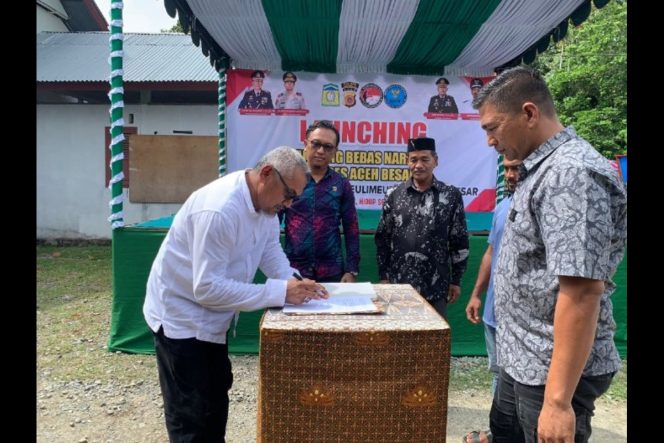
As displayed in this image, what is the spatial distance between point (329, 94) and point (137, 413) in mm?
3710

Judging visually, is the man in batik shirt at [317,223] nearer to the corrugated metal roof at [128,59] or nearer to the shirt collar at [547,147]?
the shirt collar at [547,147]

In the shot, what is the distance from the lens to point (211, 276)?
170 cm

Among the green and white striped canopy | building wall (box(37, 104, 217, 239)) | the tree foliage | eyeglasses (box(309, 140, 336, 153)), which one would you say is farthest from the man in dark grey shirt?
the tree foliage

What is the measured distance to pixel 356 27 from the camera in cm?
440

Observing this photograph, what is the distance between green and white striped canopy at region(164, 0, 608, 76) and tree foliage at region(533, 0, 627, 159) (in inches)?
352

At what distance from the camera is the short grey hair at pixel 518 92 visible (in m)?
1.37

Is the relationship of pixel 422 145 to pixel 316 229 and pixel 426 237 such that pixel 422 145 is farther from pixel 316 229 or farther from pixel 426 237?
pixel 316 229

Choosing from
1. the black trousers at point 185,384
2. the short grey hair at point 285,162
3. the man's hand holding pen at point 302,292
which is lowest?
the black trousers at point 185,384

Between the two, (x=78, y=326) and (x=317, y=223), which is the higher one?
(x=317, y=223)

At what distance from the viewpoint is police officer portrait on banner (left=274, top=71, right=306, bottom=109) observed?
543cm

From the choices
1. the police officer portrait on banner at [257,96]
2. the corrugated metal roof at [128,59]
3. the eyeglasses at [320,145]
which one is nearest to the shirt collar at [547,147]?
the eyeglasses at [320,145]

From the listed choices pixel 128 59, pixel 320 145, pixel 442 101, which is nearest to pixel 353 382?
pixel 320 145

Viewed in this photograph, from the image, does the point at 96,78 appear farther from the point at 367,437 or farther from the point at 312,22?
the point at 367,437

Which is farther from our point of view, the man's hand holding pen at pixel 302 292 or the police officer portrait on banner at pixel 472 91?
the police officer portrait on banner at pixel 472 91
